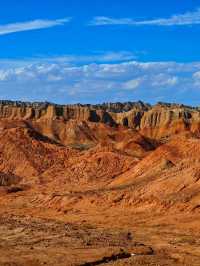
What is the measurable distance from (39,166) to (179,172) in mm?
27985

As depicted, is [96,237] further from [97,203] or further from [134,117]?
[134,117]

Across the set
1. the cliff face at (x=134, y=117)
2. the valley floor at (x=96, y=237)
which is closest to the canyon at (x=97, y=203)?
the valley floor at (x=96, y=237)

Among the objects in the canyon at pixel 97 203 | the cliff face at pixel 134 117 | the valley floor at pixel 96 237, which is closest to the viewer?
the valley floor at pixel 96 237

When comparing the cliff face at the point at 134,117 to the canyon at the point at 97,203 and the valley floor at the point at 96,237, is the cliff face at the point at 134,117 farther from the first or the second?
the valley floor at the point at 96,237

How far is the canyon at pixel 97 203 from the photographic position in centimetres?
3469

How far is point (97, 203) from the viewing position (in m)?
56.0

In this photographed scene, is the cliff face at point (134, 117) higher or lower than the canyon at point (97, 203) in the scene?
higher

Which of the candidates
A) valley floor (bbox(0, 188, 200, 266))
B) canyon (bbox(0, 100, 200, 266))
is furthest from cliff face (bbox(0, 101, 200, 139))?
valley floor (bbox(0, 188, 200, 266))

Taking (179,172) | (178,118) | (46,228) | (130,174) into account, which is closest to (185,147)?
(130,174)

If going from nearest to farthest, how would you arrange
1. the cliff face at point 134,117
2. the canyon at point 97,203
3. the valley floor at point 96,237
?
the valley floor at point 96,237 < the canyon at point 97,203 < the cliff face at point 134,117

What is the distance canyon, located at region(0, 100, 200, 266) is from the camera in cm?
3469

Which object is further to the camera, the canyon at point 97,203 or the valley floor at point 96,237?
the canyon at point 97,203

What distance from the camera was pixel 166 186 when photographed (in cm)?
5478

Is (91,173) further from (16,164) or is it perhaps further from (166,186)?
(166,186)
